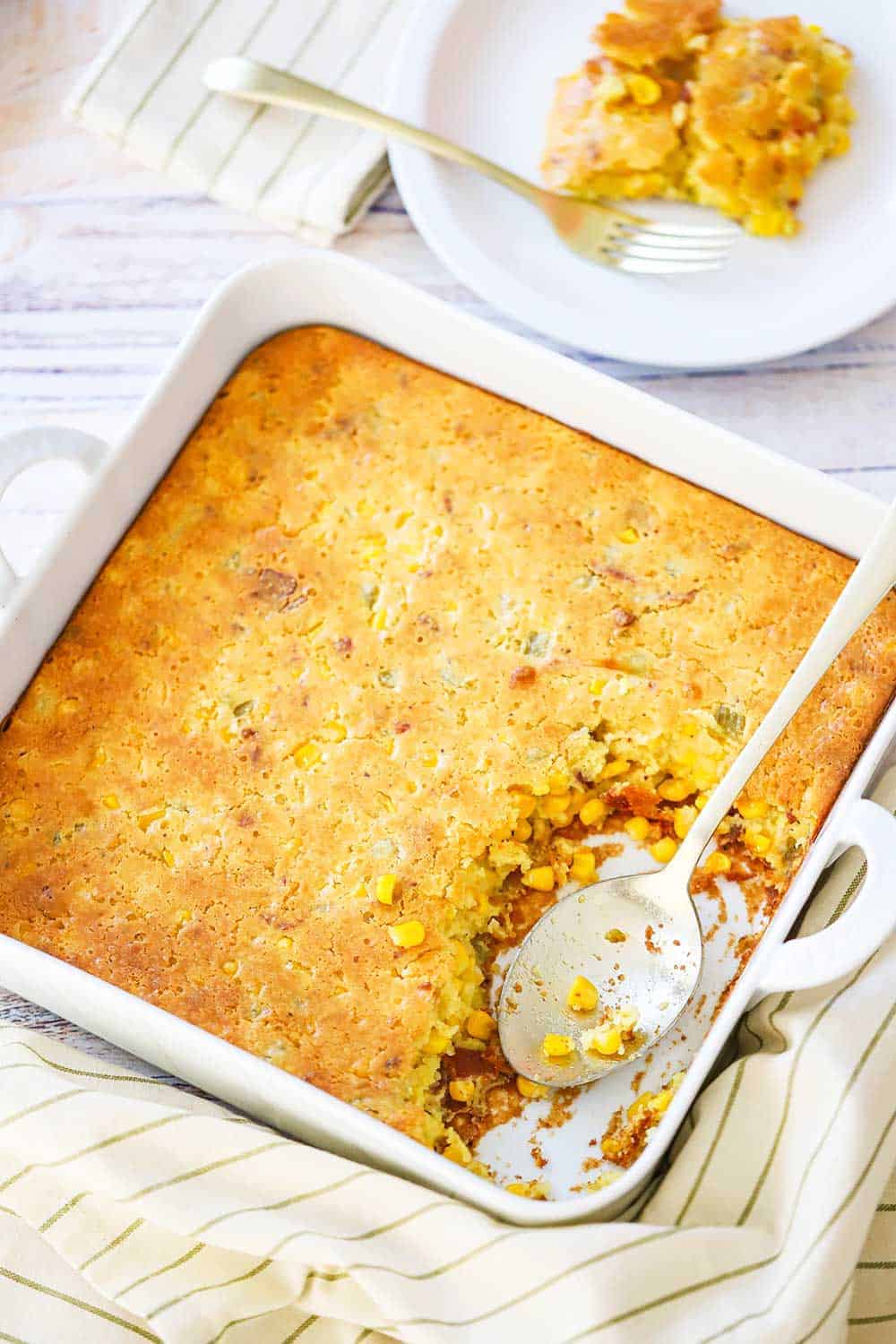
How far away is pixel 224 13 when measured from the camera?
295cm

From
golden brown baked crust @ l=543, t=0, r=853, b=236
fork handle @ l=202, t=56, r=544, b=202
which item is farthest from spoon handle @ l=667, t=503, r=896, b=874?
fork handle @ l=202, t=56, r=544, b=202

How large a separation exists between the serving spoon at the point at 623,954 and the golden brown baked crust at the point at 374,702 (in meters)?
0.10

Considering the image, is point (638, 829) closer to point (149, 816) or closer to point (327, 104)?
point (149, 816)

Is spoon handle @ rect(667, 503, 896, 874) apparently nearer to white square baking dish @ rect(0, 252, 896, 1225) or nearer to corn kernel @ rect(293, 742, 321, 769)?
white square baking dish @ rect(0, 252, 896, 1225)

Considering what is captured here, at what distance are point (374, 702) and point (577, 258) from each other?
1.02m

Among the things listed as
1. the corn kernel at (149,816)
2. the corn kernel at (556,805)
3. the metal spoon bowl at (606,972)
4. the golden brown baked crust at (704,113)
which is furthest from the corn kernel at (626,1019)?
the golden brown baked crust at (704,113)

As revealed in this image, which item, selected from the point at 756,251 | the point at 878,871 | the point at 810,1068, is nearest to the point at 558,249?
the point at 756,251

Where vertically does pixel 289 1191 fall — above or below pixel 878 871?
below

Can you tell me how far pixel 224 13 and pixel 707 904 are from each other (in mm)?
2054

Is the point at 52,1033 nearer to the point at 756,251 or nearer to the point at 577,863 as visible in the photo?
the point at 577,863

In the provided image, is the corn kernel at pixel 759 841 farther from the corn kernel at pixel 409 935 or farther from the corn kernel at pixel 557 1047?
the corn kernel at pixel 409 935

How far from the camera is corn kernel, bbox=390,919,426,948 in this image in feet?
7.20

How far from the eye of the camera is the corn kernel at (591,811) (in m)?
2.39

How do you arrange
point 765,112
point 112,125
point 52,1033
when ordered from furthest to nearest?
point 112,125, point 765,112, point 52,1033
